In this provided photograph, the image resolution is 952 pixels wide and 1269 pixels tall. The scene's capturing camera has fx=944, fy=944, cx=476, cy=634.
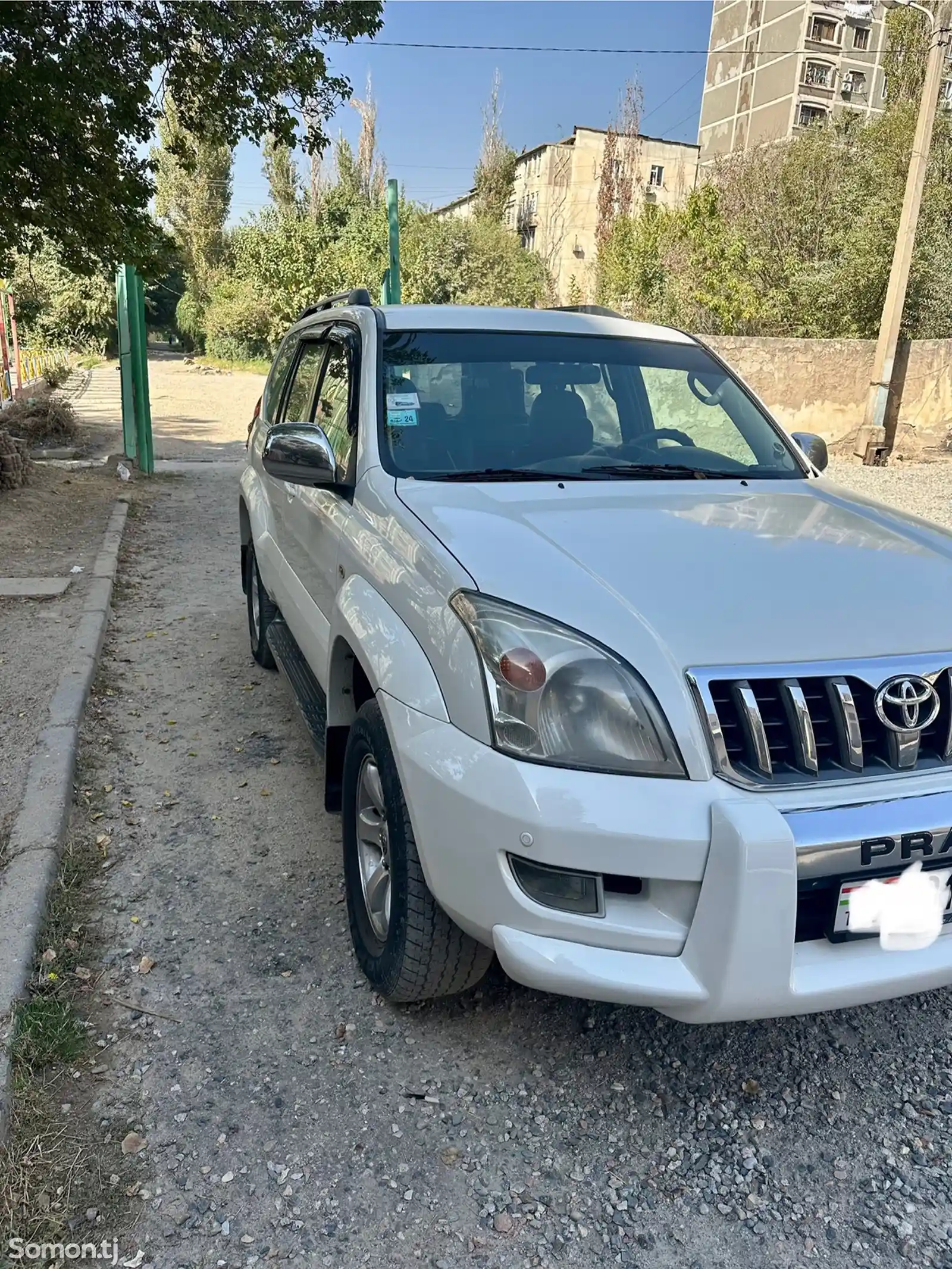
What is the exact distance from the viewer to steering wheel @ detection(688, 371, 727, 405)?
3.75 m

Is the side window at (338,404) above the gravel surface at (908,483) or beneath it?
above

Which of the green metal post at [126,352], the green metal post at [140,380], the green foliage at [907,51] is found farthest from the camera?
the green foliage at [907,51]

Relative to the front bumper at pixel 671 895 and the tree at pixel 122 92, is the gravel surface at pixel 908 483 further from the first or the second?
the front bumper at pixel 671 895

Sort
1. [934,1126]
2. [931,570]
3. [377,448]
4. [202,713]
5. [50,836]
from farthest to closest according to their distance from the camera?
[202,713]
[50,836]
[377,448]
[931,570]
[934,1126]

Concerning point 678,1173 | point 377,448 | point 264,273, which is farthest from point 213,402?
point 678,1173

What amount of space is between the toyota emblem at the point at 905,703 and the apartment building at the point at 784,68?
52.8m

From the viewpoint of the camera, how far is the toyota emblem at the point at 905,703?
2020 mm

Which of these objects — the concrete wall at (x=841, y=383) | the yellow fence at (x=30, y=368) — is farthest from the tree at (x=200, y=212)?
the concrete wall at (x=841, y=383)

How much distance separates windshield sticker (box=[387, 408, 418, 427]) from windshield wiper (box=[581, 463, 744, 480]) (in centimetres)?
60

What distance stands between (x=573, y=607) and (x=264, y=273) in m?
37.3

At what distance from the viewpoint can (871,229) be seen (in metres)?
18.7

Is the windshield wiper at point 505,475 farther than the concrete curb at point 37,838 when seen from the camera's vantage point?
Yes

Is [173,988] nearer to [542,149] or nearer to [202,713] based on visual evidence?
[202,713]

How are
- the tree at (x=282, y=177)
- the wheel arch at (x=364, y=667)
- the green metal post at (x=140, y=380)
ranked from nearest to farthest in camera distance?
1. the wheel arch at (x=364, y=667)
2. the green metal post at (x=140, y=380)
3. the tree at (x=282, y=177)
